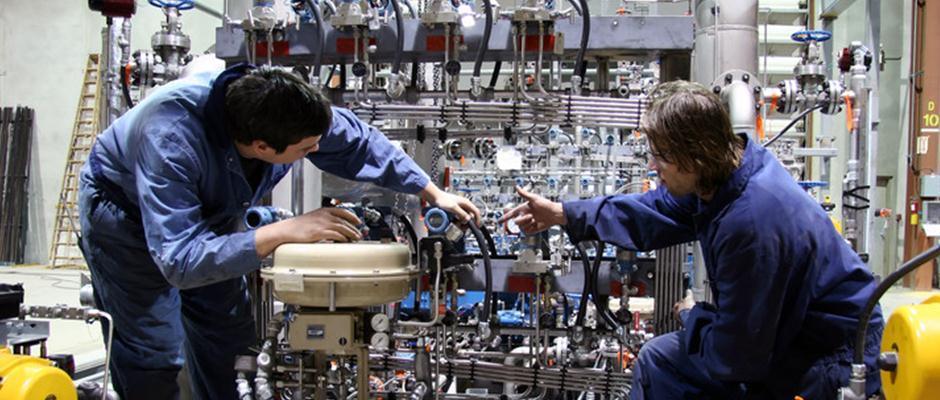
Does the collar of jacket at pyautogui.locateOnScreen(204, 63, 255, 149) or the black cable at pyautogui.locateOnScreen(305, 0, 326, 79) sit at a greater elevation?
the black cable at pyautogui.locateOnScreen(305, 0, 326, 79)

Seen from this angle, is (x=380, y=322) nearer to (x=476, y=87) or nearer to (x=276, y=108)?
(x=276, y=108)

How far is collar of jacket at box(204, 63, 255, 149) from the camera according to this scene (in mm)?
1864

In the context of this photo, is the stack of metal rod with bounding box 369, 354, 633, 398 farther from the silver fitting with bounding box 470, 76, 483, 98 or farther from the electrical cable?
the electrical cable

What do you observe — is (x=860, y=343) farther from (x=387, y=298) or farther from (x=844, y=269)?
(x=387, y=298)

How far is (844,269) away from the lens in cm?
165

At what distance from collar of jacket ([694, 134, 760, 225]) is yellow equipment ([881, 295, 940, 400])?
40 centimetres

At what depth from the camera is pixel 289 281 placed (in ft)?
5.77

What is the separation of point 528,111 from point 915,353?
1424 mm

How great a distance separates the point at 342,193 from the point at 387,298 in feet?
7.09

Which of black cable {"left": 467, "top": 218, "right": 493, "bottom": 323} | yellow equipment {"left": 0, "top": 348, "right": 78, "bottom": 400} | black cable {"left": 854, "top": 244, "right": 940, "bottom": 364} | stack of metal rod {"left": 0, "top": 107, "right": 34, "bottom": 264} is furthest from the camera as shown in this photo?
stack of metal rod {"left": 0, "top": 107, "right": 34, "bottom": 264}

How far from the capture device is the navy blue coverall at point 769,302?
60.7 inches

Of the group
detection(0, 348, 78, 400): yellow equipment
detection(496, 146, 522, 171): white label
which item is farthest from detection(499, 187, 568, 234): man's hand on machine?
detection(496, 146, 522, 171): white label

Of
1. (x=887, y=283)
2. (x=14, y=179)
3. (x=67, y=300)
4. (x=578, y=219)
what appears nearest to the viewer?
(x=887, y=283)

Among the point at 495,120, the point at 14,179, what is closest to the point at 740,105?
the point at 495,120
